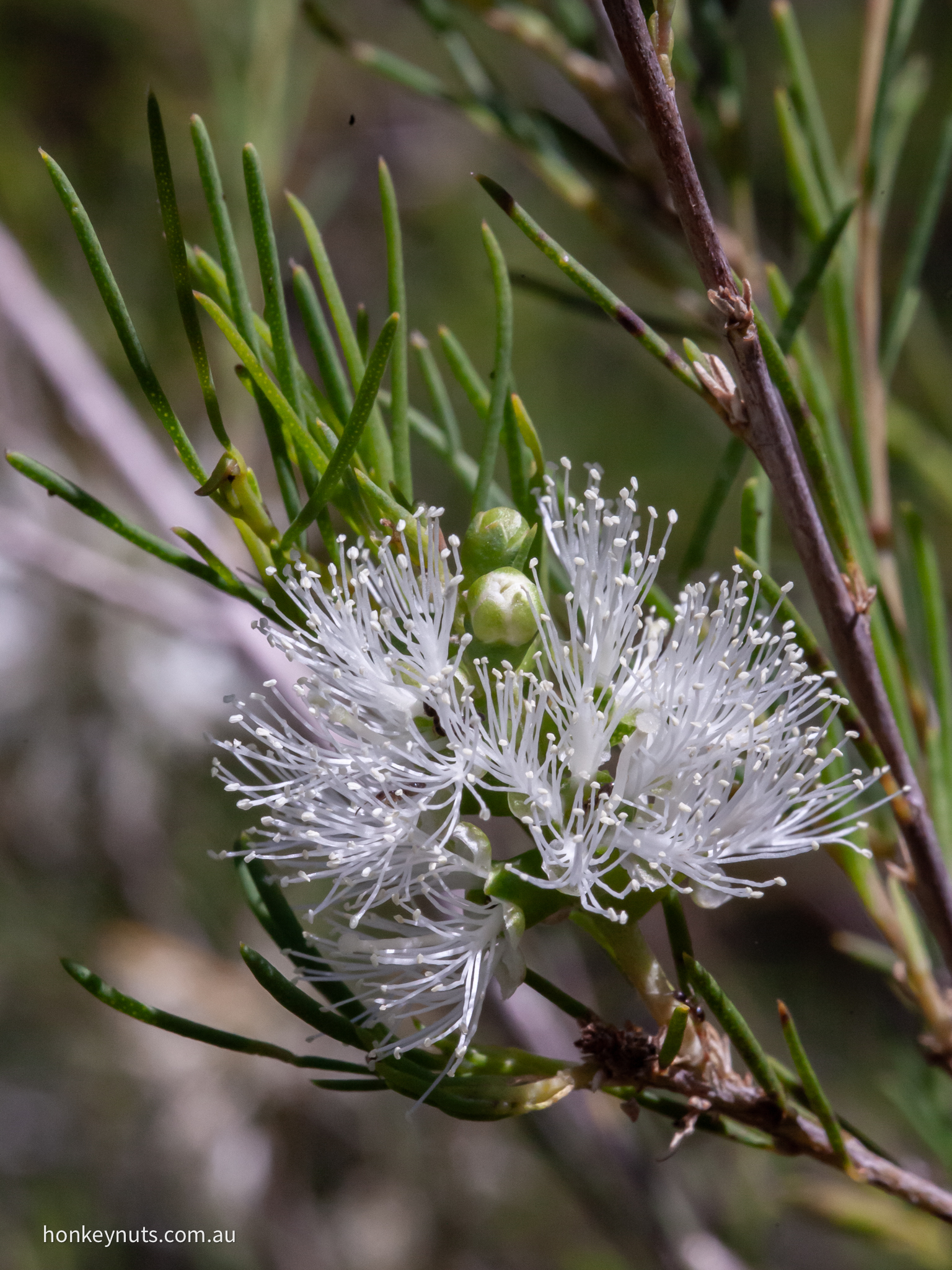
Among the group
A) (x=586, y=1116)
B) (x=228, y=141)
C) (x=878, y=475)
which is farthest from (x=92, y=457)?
(x=878, y=475)

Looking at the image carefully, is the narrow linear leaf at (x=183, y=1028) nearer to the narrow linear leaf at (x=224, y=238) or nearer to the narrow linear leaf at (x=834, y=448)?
the narrow linear leaf at (x=224, y=238)

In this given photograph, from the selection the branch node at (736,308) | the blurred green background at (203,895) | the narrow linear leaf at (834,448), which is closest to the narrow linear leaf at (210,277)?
the branch node at (736,308)

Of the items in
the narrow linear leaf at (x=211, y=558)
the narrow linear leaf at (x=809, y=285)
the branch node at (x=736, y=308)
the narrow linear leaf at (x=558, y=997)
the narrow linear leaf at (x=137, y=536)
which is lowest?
the narrow linear leaf at (x=558, y=997)

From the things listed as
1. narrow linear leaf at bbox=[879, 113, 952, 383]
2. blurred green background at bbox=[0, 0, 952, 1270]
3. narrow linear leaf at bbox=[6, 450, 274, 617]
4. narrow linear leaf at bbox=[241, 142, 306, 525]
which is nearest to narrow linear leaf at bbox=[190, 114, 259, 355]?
narrow linear leaf at bbox=[241, 142, 306, 525]

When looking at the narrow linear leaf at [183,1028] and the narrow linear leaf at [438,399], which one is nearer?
the narrow linear leaf at [183,1028]

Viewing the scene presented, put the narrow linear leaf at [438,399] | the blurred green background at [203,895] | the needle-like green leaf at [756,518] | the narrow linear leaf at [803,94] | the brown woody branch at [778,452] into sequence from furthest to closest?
the blurred green background at [203,895], the narrow linear leaf at [803,94], the narrow linear leaf at [438,399], the needle-like green leaf at [756,518], the brown woody branch at [778,452]

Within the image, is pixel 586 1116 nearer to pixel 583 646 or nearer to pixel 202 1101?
pixel 202 1101
